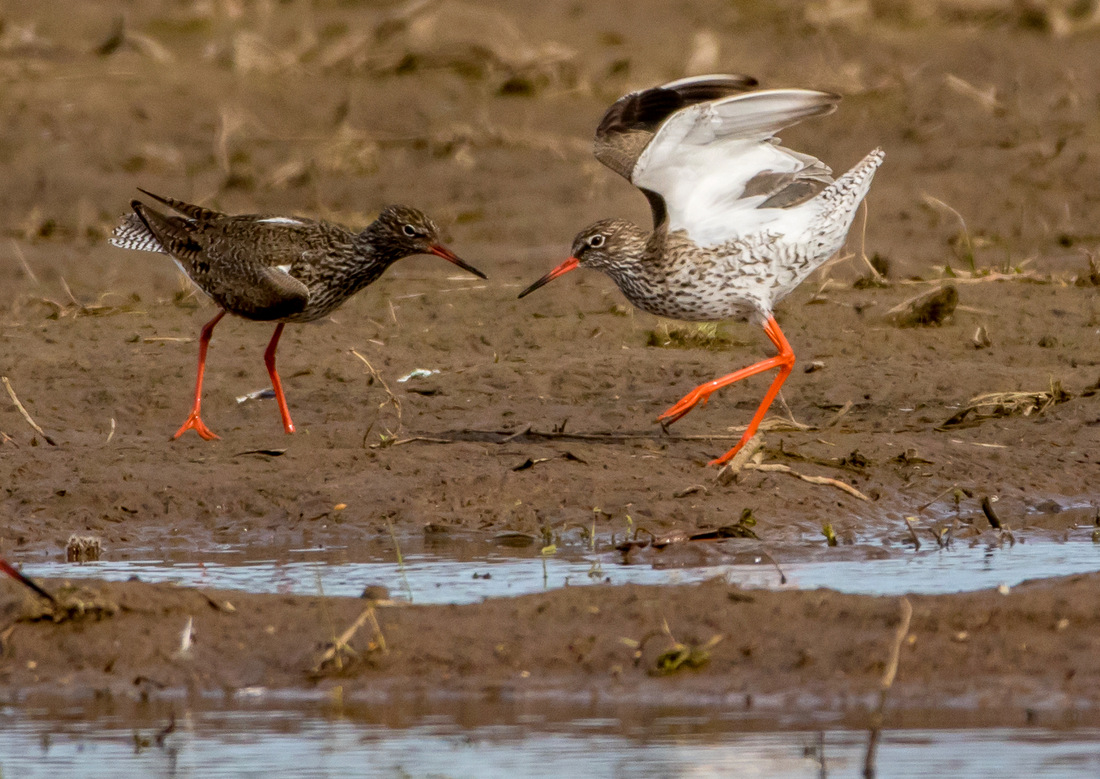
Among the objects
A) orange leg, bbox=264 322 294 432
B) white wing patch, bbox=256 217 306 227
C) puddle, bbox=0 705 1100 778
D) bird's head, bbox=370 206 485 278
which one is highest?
white wing patch, bbox=256 217 306 227

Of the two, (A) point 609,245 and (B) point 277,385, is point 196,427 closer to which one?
(B) point 277,385

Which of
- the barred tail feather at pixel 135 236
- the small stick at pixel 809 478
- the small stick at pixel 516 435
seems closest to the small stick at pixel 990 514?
the small stick at pixel 809 478

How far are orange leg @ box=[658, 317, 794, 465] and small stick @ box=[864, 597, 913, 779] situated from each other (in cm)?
248

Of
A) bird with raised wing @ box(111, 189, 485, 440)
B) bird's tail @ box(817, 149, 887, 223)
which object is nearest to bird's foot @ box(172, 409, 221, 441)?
bird with raised wing @ box(111, 189, 485, 440)

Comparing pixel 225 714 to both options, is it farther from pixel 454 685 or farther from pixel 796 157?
pixel 796 157

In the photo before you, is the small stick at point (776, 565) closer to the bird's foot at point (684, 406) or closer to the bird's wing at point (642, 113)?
the bird's foot at point (684, 406)

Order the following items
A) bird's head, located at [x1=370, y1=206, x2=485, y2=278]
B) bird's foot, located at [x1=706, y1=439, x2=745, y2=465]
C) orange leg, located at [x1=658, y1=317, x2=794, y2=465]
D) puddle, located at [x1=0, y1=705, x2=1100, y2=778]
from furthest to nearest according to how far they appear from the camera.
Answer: bird's head, located at [x1=370, y1=206, x2=485, y2=278]
orange leg, located at [x1=658, y1=317, x2=794, y2=465]
bird's foot, located at [x1=706, y1=439, x2=745, y2=465]
puddle, located at [x1=0, y1=705, x2=1100, y2=778]

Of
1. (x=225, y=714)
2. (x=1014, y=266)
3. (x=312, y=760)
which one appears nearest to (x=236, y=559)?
(x=225, y=714)

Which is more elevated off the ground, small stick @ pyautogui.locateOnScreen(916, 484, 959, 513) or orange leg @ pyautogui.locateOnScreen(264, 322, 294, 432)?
orange leg @ pyautogui.locateOnScreen(264, 322, 294, 432)

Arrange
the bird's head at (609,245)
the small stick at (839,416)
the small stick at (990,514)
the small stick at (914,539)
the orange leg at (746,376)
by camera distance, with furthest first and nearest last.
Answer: the bird's head at (609,245)
the small stick at (839,416)
the orange leg at (746,376)
the small stick at (990,514)
the small stick at (914,539)

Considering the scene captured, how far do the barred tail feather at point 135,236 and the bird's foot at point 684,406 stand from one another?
2.98 meters

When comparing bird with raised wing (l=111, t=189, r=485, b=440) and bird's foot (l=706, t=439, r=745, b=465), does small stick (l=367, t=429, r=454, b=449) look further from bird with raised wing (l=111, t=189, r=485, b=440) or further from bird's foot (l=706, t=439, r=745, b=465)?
bird's foot (l=706, t=439, r=745, b=465)

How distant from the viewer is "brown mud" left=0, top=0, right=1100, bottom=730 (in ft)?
17.7

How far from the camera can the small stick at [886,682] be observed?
444cm
